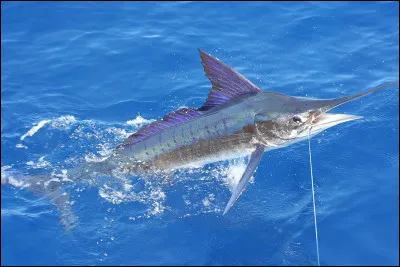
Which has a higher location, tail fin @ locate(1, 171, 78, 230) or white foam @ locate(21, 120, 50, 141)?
white foam @ locate(21, 120, 50, 141)

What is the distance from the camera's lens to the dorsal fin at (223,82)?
6906 millimetres

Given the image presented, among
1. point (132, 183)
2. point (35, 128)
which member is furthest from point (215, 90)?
point (35, 128)

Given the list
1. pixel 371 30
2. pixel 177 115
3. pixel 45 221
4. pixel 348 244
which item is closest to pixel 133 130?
pixel 177 115

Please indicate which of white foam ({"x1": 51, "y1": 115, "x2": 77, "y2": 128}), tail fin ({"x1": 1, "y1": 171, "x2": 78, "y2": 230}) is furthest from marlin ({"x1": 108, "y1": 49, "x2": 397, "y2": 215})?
white foam ({"x1": 51, "y1": 115, "x2": 77, "y2": 128})

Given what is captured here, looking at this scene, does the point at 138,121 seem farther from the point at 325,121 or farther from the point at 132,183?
the point at 325,121

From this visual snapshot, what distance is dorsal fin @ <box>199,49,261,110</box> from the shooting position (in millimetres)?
6906

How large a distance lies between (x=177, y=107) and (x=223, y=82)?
257 cm

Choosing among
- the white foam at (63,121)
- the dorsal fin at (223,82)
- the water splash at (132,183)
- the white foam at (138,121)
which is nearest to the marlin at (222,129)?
the dorsal fin at (223,82)

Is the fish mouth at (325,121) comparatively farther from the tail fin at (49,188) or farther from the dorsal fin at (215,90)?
the tail fin at (49,188)

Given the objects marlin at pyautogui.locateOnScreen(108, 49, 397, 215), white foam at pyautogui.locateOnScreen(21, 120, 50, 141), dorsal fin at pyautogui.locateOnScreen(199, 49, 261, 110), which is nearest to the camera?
marlin at pyautogui.locateOnScreen(108, 49, 397, 215)

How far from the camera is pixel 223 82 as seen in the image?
697 cm

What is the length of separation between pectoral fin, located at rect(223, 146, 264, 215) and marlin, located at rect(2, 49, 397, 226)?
2cm

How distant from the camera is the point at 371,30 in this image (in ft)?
36.5

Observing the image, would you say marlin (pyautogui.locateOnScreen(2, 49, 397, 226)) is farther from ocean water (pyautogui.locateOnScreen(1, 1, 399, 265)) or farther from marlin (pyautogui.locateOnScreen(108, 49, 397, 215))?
ocean water (pyautogui.locateOnScreen(1, 1, 399, 265))
